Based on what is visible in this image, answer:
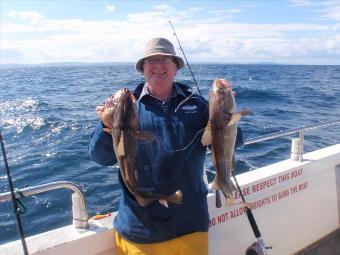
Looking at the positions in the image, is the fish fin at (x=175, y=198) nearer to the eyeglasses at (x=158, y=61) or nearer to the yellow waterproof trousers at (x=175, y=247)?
the yellow waterproof trousers at (x=175, y=247)

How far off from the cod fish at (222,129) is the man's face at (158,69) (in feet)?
1.51

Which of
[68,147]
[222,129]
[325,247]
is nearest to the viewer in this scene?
[222,129]

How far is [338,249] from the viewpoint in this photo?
15.8 feet

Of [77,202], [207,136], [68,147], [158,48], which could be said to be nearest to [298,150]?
[207,136]

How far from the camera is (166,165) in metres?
2.95

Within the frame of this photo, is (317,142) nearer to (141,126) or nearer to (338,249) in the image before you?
(338,249)

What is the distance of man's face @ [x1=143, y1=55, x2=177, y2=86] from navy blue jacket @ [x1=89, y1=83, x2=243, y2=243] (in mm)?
118

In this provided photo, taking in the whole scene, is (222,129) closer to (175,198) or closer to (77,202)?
(175,198)

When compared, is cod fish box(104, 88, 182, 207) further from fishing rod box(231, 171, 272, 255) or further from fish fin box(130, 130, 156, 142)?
fishing rod box(231, 171, 272, 255)

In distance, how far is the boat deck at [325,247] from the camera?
15.7 ft

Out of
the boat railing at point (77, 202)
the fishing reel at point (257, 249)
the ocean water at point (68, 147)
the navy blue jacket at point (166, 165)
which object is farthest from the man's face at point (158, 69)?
the ocean water at point (68, 147)

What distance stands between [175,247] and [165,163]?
0.64m

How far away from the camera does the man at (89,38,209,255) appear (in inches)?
116

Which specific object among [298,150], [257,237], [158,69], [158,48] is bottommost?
[257,237]
